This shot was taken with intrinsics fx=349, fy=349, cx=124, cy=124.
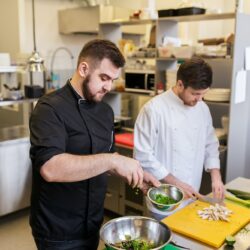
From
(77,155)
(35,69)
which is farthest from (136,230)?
(35,69)

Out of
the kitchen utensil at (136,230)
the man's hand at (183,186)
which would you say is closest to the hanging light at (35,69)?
the man's hand at (183,186)

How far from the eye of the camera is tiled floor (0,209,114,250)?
2.68 m

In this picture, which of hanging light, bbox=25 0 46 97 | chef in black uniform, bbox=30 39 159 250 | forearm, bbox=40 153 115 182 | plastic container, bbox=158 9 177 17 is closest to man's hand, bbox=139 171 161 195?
chef in black uniform, bbox=30 39 159 250

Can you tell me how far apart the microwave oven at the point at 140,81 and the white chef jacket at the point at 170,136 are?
113cm

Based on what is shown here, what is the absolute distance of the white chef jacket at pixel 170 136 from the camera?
1859 millimetres

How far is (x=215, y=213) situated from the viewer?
4.90 feet

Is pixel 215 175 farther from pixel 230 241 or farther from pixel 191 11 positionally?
pixel 191 11

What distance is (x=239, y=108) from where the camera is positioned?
2643 mm

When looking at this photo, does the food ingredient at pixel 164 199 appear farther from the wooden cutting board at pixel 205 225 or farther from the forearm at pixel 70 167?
the forearm at pixel 70 167

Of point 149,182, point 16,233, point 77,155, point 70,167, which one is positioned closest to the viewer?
point 70,167

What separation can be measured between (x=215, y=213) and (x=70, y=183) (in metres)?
0.63

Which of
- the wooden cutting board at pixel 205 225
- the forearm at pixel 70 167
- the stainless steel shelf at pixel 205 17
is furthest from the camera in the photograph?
the stainless steel shelf at pixel 205 17

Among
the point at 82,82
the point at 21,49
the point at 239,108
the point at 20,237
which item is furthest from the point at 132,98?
the point at 82,82

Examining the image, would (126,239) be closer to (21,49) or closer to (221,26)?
(21,49)
